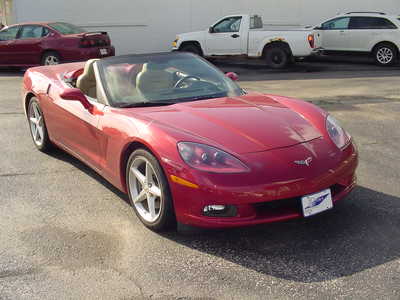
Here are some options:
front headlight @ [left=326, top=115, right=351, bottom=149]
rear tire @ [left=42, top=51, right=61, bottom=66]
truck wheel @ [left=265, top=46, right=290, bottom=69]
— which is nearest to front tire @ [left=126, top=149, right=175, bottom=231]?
front headlight @ [left=326, top=115, right=351, bottom=149]

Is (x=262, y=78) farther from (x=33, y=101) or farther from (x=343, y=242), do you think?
(x=343, y=242)

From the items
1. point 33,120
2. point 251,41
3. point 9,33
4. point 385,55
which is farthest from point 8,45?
point 385,55

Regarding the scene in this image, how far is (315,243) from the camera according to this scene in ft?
12.3

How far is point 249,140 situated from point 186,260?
968 mm

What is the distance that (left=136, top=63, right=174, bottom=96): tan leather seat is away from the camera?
4770 mm

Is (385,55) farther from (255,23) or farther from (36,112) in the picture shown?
(36,112)

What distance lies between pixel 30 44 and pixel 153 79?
10.4 m

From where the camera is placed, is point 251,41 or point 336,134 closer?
point 336,134

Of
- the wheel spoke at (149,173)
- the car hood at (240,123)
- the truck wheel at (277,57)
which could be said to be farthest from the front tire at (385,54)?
the wheel spoke at (149,173)

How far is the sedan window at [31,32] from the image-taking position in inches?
557

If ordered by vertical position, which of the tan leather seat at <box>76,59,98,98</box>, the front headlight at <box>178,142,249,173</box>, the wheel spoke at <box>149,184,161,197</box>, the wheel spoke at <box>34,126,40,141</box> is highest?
the tan leather seat at <box>76,59,98,98</box>

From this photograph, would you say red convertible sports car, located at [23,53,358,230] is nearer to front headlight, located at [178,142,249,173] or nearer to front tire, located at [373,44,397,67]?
front headlight, located at [178,142,249,173]

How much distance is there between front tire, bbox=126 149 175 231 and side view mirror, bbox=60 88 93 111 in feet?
3.01

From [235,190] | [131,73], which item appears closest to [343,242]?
[235,190]
